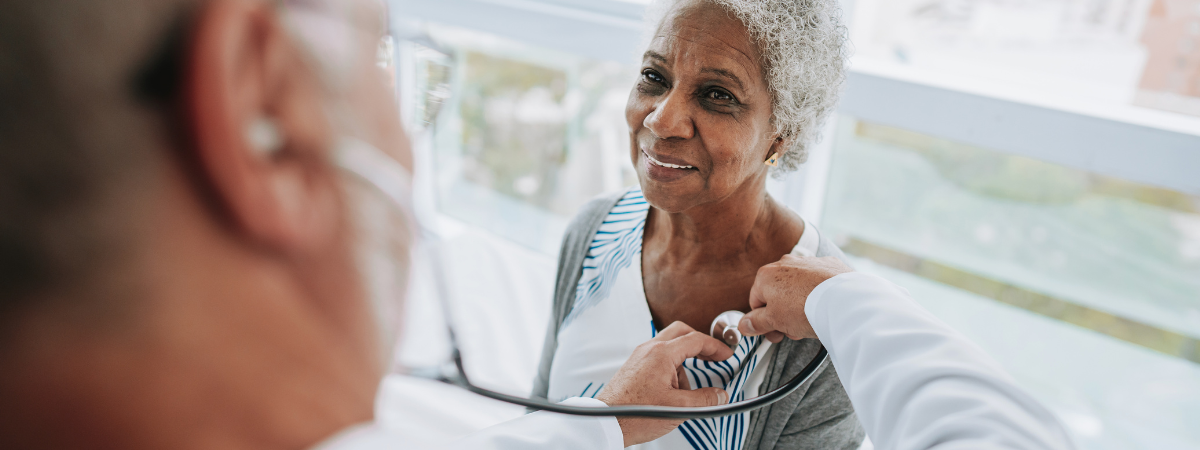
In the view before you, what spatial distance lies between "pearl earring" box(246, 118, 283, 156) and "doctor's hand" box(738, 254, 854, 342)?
0.81 metres

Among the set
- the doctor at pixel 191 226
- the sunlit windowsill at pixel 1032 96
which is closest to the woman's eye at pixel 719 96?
the sunlit windowsill at pixel 1032 96

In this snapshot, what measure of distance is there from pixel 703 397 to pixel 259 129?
86 cm

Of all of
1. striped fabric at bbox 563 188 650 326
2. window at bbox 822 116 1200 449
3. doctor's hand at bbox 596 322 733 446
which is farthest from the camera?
window at bbox 822 116 1200 449

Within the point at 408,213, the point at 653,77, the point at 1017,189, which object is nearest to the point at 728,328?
the point at 653,77

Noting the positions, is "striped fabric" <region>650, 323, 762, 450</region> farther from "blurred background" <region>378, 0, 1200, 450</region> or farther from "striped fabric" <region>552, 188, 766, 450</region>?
"blurred background" <region>378, 0, 1200, 450</region>

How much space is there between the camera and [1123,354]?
5.89ft

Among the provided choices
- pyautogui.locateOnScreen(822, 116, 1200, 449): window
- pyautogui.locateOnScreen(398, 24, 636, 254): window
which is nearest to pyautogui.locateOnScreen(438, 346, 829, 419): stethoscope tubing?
pyautogui.locateOnScreen(822, 116, 1200, 449): window

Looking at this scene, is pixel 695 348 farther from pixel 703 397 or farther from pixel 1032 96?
pixel 1032 96

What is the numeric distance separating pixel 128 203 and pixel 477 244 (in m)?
2.45

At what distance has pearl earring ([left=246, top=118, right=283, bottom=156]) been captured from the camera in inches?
10.1

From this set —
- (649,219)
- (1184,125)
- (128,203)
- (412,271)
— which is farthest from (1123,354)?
(128,203)

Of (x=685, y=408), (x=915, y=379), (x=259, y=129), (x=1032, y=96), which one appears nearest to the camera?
(x=259, y=129)

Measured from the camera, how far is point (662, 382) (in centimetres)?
98

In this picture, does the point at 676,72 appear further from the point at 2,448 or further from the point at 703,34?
the point at 2,448
